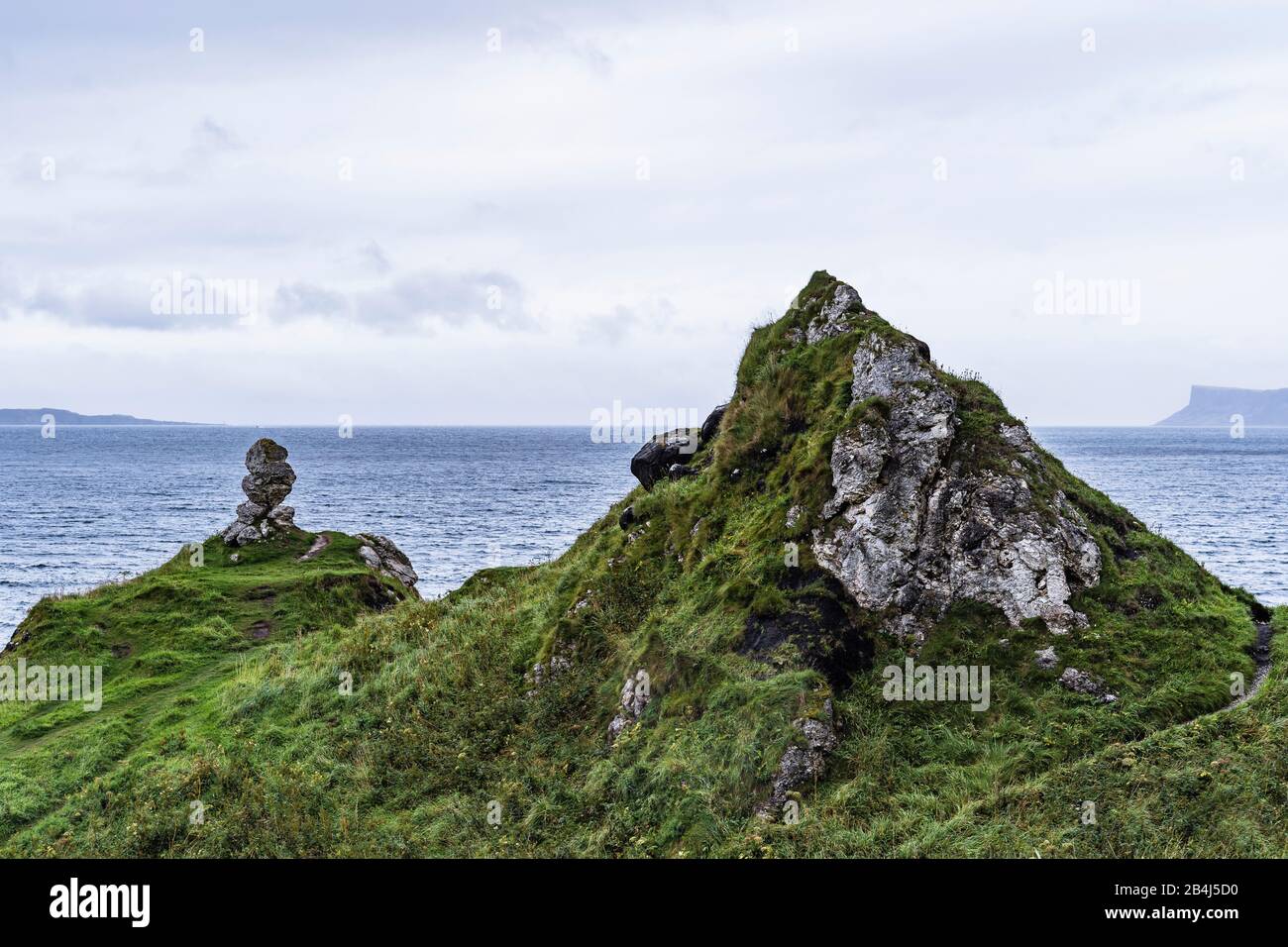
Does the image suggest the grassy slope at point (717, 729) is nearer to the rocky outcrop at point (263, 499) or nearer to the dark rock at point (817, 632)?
the dark rock at point (817, 632)

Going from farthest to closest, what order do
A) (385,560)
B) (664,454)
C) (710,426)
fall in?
(385,560), (664,454), (710,426)

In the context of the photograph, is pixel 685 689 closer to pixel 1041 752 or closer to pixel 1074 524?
pixel 1041 752

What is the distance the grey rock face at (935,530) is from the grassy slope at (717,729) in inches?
19.3

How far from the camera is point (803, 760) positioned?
15352 mm

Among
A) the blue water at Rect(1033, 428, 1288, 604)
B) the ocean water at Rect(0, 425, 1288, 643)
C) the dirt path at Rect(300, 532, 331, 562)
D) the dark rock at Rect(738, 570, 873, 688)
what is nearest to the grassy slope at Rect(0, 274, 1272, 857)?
the dark rock at Rect(738, 570, 873, 688)

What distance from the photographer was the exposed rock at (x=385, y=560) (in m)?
43.0

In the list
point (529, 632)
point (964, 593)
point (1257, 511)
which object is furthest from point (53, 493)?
point (1257, 511)

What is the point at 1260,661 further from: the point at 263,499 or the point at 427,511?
the point at 427,511

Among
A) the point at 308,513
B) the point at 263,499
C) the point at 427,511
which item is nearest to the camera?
the point at 263,499

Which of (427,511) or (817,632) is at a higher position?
(817,632)

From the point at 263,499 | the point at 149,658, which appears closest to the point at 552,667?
the point at 149,658

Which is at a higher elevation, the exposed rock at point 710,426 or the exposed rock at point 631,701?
the exposed rock at point 710,426

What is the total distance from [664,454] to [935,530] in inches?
531

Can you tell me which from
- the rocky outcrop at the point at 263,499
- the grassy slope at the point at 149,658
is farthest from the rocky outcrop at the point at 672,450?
the rocky outcrop at the point at 263,499
